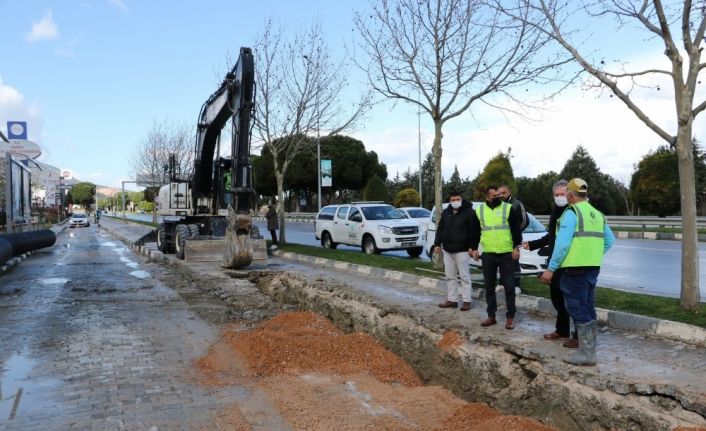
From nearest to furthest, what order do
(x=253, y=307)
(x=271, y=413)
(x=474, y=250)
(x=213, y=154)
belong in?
(x=271, y=413) < (x=474, y=250) < (x=253, y=307) < (x=213, y=154)

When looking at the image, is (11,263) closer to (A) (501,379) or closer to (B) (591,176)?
(A) (501,379)

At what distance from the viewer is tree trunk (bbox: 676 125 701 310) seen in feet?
23.2

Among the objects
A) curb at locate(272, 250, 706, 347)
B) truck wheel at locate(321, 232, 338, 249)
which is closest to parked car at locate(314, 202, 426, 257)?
truck wheel at locate(321, 232, 338, 249)

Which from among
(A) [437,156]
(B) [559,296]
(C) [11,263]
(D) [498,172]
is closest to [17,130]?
(C) [11,263]

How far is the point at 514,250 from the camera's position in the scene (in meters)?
6.88

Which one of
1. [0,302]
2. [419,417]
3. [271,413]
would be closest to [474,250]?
[419,417]

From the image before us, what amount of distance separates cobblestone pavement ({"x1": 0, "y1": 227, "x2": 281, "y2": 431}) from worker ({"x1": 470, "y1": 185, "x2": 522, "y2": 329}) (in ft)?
10.9

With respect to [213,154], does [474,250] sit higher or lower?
lower

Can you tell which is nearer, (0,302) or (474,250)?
(474,250)

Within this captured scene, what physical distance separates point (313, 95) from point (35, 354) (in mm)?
15148

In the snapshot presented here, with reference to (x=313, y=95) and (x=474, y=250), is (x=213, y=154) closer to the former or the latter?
(x=313, y=95)

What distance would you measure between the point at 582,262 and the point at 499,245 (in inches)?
68.3

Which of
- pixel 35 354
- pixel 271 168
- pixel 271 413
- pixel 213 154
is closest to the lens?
pixel 271 413

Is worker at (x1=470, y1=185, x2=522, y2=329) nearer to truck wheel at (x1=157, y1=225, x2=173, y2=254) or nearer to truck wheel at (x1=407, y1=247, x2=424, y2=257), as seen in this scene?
truck wheel at (x1=407, y1=247, x2=424, y2=257)
